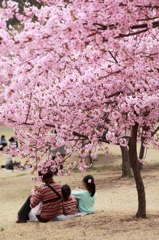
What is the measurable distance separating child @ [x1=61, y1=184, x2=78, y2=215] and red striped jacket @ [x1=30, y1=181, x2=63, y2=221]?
0.20 m

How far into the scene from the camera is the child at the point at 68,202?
31.7 feet

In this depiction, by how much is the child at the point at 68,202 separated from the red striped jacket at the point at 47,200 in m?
0.20

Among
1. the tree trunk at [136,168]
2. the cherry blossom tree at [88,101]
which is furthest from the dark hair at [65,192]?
the tree trunk at [136,168]

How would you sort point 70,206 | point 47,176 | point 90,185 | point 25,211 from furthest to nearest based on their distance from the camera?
point 90,185
point 70,206
point 25,211
point 47,176

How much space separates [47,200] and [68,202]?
0.57m

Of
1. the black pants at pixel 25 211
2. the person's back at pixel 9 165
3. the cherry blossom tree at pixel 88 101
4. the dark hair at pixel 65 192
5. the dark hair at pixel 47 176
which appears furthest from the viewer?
the person's back at pixel 9 165

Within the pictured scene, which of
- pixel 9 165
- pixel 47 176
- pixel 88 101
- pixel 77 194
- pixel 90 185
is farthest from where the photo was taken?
pixel 9 165

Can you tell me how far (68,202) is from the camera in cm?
974

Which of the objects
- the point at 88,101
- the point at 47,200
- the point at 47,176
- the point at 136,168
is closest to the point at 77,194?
the point at 47,200

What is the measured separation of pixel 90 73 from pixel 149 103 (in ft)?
3.46

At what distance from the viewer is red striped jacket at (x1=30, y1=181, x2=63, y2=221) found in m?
9.27

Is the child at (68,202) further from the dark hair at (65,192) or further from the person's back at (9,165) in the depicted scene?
the person's back at (9,165)

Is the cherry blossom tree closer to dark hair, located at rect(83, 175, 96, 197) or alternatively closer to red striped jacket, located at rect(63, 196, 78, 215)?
dark hair, located at rect(83, 175, 96, 197)

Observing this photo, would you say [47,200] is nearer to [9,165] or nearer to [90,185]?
[90,185]
